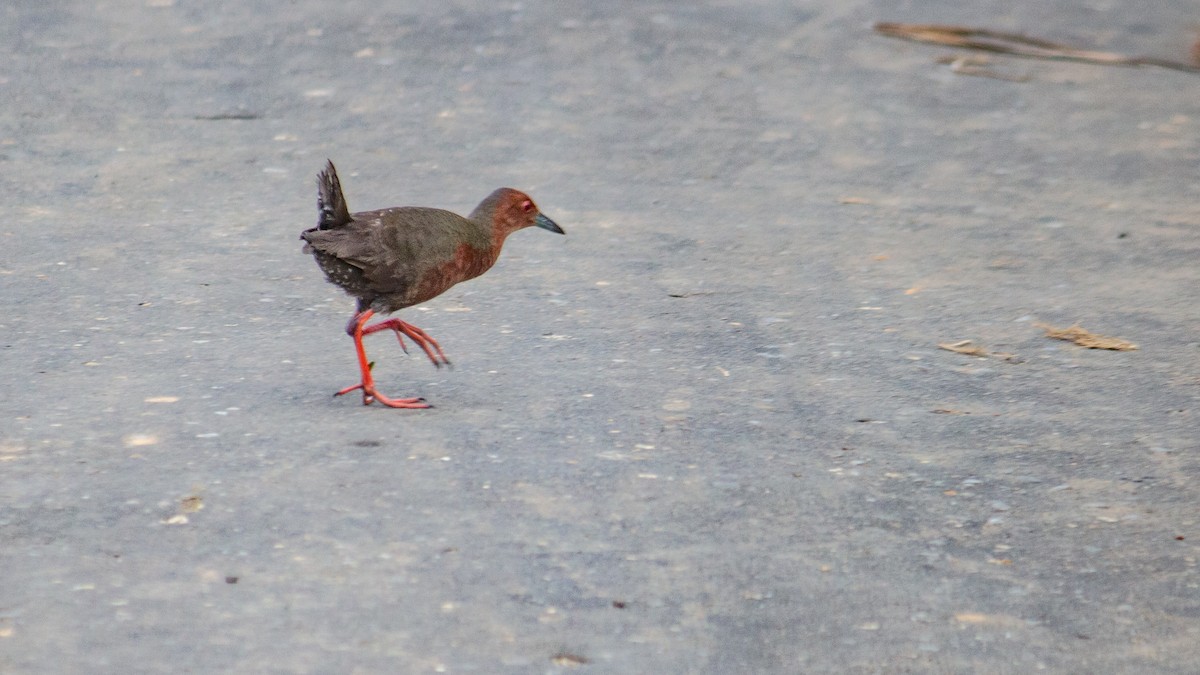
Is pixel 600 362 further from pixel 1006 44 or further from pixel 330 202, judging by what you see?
pixel 1006 44

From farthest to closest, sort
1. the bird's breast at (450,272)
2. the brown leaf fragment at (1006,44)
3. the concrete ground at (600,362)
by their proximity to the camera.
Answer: the brown leaf fragment at (1006,44)
the bird's breast at (450,272)
the concrete ground at (600,362)

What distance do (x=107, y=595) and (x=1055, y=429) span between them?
3.27 m

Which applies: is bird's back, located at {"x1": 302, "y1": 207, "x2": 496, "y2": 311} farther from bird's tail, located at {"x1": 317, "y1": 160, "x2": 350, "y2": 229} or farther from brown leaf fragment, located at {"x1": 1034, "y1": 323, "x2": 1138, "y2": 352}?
brown leaf fragment, located at {"x1": 1034, "y1": 323, "x2": 1138, "y2": 352}

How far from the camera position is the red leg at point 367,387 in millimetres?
5055

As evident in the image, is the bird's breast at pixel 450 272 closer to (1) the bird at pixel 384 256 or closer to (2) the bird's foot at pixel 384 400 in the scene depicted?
(1) the bird at pixel 384 256

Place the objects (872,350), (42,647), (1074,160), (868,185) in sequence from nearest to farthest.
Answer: (42,647), (872,350), (868,185), (1074,160)

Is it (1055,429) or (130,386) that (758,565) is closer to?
(1055,429)

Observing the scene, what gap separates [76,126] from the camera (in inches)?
344

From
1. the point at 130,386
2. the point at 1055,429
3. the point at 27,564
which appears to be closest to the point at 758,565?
the point at 1055,429

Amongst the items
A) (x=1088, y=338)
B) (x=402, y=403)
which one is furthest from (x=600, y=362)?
Result: (x=1088, y=338)

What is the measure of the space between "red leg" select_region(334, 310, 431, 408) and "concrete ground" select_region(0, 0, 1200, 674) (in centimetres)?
7

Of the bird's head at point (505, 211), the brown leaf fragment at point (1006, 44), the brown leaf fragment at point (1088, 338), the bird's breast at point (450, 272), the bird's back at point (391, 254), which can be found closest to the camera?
the bird's back at point (391, 254)

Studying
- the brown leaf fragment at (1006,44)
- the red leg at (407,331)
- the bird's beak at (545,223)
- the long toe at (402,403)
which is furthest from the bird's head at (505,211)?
the brown leaf fragment at (1006,44)

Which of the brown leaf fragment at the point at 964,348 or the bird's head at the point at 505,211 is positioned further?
the brown leaf fragment at the point at 964,348
